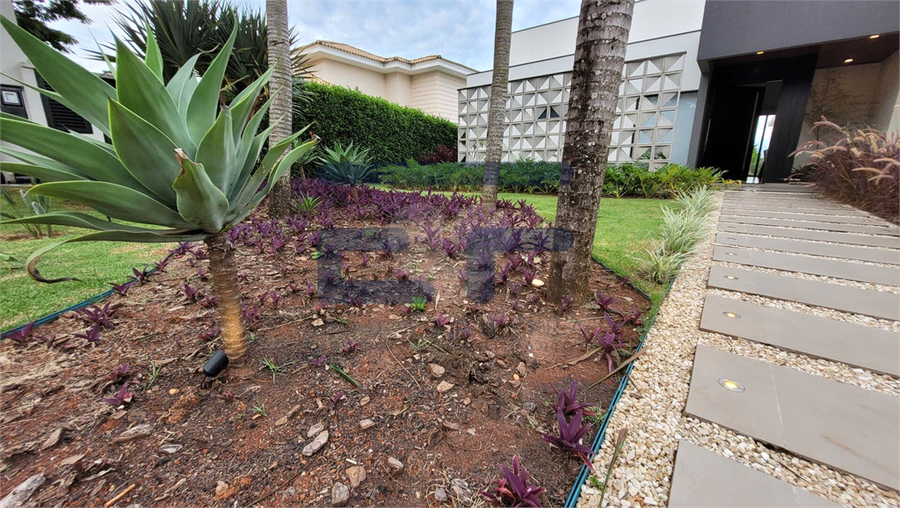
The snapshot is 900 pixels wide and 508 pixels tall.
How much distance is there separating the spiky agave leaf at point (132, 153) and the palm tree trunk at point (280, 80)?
2.51 metres

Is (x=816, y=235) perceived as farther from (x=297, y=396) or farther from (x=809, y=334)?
(x=297, y=396)

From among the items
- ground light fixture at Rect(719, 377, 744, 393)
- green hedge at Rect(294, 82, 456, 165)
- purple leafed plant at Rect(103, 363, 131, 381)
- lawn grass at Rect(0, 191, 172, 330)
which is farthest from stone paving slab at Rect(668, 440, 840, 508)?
green hedge at Rect(294, 82, 456, 165)

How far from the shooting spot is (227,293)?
4.08 feet

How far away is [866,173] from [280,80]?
7.96 meters

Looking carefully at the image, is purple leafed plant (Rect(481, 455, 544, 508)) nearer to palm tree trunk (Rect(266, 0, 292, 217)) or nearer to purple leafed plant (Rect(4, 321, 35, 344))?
purple leafed plant (Rect(4, 321, 35, 344))

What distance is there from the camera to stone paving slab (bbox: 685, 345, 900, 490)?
1.10 m

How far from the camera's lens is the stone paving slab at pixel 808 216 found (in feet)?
13.4

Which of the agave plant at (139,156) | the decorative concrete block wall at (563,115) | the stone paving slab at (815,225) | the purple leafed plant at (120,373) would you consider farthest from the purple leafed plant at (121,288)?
the decorative concrete block wall at (563,115)

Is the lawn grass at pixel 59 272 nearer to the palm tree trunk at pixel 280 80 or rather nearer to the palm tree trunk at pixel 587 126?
the palm tree trunk at pixel 280 80

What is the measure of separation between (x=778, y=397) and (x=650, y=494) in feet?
2.70

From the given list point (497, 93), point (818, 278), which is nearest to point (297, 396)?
point (818, 278)

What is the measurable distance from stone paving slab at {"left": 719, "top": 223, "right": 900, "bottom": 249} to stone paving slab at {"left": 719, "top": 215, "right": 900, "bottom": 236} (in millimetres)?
199

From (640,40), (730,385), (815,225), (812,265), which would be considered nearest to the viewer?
(730,385)

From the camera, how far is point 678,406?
134cm
